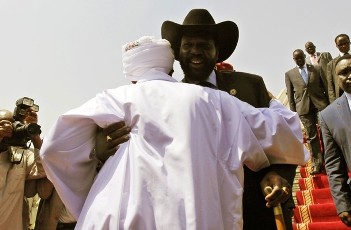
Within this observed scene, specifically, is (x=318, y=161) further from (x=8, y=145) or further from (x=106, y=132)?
(x=106, y=132)

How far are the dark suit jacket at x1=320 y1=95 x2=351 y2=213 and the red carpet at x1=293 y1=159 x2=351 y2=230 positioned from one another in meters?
2.03

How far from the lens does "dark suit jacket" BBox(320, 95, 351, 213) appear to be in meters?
3.59

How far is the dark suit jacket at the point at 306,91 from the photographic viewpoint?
7719mm

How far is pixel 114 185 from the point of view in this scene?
73.2 inches

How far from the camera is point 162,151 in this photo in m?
1.91

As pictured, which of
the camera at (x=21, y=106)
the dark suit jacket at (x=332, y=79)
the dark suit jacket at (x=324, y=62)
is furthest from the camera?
the dark suit jacket at (x=324, y=62)

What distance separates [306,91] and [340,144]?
169 inches

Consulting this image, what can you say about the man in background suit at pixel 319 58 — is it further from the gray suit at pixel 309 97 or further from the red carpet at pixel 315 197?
the red carpet at pixel 315 197

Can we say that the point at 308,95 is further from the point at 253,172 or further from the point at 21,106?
the point at 253,172

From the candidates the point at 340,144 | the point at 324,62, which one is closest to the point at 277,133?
the point at 340,144

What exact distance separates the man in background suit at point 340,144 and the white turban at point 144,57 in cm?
198

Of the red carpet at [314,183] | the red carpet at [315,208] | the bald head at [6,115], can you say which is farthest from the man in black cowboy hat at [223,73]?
the red carpet at [314,183]

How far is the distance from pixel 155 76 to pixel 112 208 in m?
0.65

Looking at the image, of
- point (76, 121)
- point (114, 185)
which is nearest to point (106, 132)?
point (76, 121)
